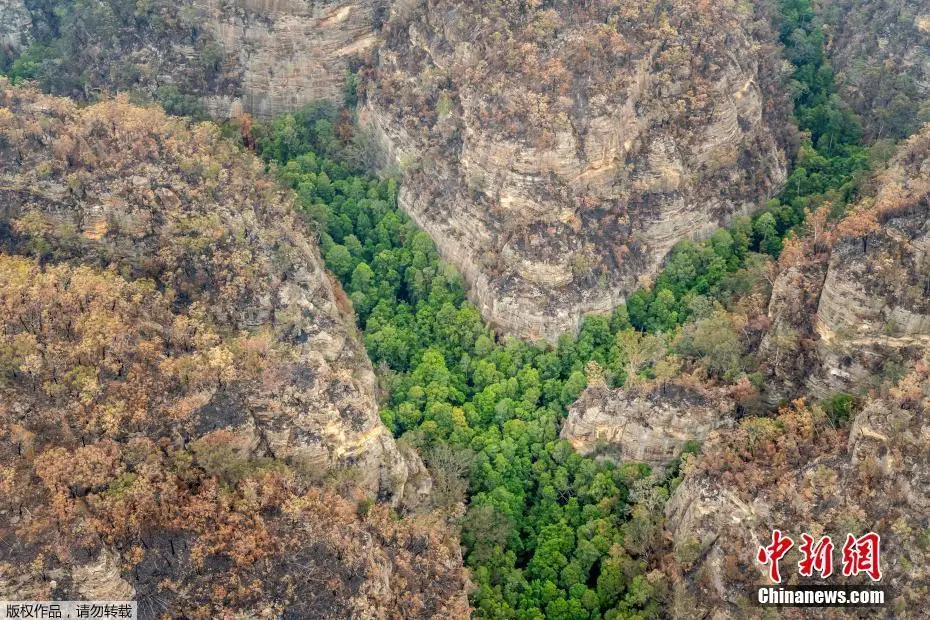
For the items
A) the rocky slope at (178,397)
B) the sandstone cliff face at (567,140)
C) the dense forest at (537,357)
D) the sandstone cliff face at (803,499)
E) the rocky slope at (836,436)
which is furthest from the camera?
the sandstone cliff face at (567,140)

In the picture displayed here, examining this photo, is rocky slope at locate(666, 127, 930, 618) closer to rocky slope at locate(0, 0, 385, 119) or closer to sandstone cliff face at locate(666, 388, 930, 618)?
sandstone cliff face at locate(666, 388, 930, 618)

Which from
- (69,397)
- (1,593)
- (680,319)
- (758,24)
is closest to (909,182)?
(680,319)

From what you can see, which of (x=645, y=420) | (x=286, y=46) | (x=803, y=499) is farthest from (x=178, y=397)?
(x=286, y=46)

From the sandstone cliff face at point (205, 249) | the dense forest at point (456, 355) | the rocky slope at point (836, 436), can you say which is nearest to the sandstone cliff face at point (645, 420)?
the dense forest at point (456, 355)

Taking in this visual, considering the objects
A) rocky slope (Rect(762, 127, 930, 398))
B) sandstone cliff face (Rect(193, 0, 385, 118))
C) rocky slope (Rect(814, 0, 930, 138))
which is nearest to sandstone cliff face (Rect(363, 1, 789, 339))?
sandstone cliff face (Rect(193, 0, 385, 118))

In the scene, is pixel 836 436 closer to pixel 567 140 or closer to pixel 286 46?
pixel 567 140

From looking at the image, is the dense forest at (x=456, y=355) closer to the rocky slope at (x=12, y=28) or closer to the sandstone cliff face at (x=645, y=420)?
the sandstone cliff face at (x=645, y=420)
